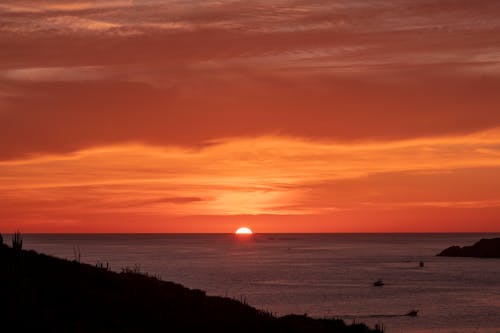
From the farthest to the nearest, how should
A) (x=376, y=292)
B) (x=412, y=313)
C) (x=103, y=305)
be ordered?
1. (x=376, y=292)
2. (x=412, y=313)
3. (x=103, y=305)

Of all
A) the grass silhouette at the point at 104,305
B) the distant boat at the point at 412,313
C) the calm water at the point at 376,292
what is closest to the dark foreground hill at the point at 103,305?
the grass silhouette at the point at 104,305

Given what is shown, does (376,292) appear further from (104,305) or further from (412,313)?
(104,305)

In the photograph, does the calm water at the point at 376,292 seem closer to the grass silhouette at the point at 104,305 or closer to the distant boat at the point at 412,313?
the distant boat at the point at 412,313

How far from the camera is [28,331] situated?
3438 centimetres

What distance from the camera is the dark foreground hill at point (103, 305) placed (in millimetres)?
36438

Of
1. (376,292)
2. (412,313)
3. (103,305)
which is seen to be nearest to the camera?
(103,305)

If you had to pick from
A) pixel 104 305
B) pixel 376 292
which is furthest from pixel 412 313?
pixel 104 305

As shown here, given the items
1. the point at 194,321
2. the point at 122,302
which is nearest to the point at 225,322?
the point at 194,321

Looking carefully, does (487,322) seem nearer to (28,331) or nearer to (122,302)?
(122,302)

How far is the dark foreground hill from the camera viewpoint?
120 feet

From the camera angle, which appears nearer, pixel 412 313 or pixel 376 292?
pixel 412 313

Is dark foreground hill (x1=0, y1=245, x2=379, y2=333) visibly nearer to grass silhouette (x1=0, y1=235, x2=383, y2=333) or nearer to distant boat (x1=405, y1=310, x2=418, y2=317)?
grass silhouette (x1=0, y1=235, x2=383, y2=333)

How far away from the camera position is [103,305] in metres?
40.3

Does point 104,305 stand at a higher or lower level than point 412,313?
higher
